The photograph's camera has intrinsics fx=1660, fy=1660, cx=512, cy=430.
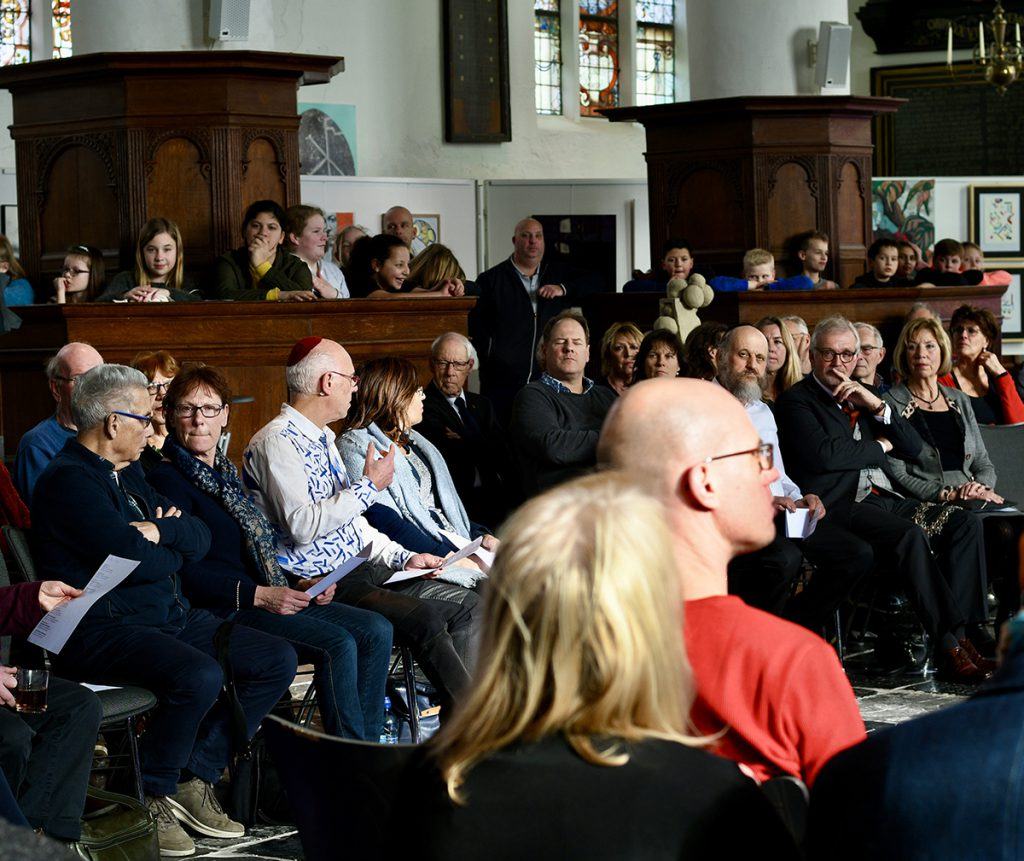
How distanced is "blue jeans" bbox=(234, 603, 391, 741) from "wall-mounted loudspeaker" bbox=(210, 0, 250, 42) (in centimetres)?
561

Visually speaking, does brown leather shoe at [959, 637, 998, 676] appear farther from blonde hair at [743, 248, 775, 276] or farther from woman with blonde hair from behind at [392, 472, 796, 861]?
woman with blonde hair from behind at [392, 472, 796, 861]

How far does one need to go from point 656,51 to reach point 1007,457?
1095cm

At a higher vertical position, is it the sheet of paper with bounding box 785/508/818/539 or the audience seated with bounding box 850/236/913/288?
the audience seated with bounding box 850/236/913/288

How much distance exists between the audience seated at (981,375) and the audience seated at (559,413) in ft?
6.72

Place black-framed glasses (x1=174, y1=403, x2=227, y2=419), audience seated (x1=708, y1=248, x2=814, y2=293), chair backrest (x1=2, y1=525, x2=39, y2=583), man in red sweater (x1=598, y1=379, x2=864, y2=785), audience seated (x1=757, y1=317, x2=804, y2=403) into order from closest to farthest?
man in red sweater (x1=598, y1=379, x2=864, y2=785)
chair backrest (x1=2, y1=525, x2=39, y2=583)
black-framed glasses (x1=174, y1=403, x2=227, y2=419)
audience seated (x1=757, y1=317, x2=804, y2=403)
audience seated (x1=708, y1=248, x2=814, y2=293)

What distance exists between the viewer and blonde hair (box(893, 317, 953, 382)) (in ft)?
24.2

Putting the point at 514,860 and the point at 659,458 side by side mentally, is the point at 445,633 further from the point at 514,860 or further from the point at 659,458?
the point at 514,860

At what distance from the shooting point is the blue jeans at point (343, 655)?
16.5 ft

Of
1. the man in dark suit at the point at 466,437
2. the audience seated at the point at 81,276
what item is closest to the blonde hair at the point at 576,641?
the man in dark suit at the point at 466,437

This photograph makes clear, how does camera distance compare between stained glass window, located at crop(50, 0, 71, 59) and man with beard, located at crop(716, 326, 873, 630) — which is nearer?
man with beard, located at crop(716, 326, 873, 630)

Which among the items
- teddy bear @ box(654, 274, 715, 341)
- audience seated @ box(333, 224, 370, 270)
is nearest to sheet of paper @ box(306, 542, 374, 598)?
teddy bear @ box(654, 274, 715, 341)

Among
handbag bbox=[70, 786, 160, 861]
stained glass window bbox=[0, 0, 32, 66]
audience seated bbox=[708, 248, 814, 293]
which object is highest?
stained glass window bbox=[0, 0, 32, 66]

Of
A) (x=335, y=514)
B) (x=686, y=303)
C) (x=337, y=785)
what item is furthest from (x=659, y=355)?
(x=337, y=785)

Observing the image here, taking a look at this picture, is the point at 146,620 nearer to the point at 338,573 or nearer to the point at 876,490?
the point at 338,573
